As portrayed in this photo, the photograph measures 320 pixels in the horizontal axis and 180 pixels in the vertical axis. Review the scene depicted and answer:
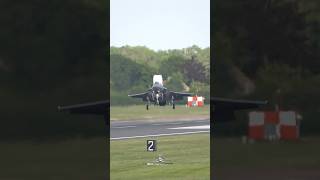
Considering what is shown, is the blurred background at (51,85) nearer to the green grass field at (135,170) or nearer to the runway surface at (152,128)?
the green grass field at (135,170)

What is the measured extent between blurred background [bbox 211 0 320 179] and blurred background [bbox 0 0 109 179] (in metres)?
1.27

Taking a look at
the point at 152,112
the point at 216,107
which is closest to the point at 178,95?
the point at 152,112

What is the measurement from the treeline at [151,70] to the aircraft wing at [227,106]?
118 inches

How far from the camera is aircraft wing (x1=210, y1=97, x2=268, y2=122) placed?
509 centimetres

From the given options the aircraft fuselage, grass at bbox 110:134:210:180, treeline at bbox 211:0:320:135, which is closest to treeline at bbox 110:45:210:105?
the aircraft fuselage

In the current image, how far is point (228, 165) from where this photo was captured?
5.17 metres

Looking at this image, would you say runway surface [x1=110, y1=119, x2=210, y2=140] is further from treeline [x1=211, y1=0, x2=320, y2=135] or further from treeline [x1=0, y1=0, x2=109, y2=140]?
treeline [x1=211, y1=0, x2=320, y2=135]

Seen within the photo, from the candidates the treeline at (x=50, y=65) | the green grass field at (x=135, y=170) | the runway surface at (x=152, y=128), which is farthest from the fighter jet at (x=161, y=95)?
the treeline at (x=50, y=65)

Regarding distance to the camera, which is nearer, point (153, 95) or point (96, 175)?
point (96, 175)

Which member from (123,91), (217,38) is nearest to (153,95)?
(123,91)

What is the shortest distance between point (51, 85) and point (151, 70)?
627 cm

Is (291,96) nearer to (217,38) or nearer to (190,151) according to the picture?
(217,38)

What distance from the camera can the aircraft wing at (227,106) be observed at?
16.7 ft

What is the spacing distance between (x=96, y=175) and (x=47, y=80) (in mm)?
1114
